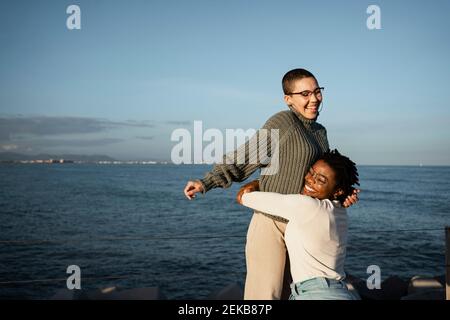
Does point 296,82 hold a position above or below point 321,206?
above

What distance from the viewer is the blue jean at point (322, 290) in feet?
4.87

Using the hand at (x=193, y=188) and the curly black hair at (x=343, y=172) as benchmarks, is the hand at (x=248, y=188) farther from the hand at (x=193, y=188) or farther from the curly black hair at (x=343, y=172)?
the curly black hair at (x=343, y=172)

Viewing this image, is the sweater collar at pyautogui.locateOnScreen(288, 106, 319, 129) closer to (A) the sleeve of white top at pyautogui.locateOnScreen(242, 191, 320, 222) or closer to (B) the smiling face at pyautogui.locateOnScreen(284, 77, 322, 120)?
(B) the smiling face at pyautogui.locateOnScreen(284, 77, 322, 120)

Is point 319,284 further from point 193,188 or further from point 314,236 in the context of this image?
point 193,188

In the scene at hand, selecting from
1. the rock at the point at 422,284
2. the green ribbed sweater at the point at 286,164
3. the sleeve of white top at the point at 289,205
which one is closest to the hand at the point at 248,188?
the green ribbed sweater at the point at 286,164

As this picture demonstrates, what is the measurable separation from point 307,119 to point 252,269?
2.47ft

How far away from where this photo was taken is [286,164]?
188 cm

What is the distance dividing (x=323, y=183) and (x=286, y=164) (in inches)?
10.4

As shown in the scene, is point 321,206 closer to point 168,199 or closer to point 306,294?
point 306,294

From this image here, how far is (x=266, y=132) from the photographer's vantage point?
1877 millimetres

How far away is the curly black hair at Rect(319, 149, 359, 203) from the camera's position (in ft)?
5.42

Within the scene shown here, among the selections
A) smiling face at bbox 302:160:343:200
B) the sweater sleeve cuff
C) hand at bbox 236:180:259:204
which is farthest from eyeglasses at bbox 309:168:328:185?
the sweater sleeve cuff

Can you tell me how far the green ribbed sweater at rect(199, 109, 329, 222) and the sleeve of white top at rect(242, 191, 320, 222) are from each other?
6.8 inches
